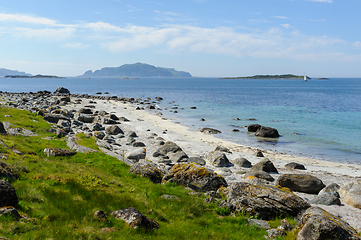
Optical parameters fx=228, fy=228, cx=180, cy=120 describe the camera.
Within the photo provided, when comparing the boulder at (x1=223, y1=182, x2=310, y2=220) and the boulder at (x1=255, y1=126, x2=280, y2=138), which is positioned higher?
the boulder at (x1=223, y1=182, x2=310, y2=220)

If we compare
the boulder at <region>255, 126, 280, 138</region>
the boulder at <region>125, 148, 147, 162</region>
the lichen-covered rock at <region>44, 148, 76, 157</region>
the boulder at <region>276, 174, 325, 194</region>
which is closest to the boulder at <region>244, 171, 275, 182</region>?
the boulder at <region>276, 174, 325, 194</region>

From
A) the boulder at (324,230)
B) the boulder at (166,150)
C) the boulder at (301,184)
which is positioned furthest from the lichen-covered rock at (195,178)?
the boulder at (166,150)

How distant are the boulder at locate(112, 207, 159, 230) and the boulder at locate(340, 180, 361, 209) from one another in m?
13.3

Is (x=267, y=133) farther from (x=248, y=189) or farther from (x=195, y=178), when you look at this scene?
(x=248, y=189)

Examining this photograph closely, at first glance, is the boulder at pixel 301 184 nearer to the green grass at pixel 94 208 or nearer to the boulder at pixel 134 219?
the green grass at pixel 94 208

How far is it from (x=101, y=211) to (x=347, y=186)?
17275 millimetres

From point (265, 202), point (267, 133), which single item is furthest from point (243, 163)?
point (267, 133)

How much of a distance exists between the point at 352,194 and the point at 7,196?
18.8 m

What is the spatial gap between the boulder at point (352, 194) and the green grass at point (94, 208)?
8895 mm

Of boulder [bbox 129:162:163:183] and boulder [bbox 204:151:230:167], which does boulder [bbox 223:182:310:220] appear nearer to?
boulder [bbox 129:162:163:183]

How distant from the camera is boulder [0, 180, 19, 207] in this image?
296 inches

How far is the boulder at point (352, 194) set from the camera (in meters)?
14.4

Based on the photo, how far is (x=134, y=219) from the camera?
26.8 ft

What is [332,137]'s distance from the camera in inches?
1452
